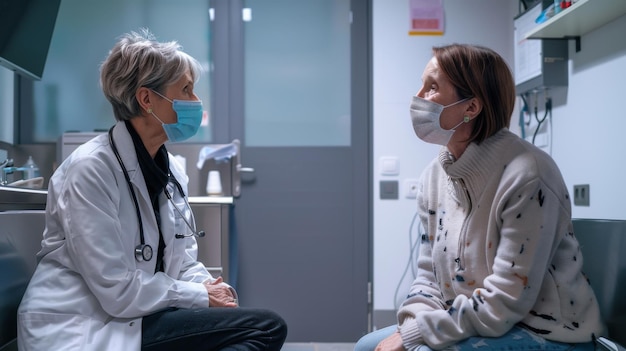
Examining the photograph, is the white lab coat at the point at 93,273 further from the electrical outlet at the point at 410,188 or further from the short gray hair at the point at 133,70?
the electrical outlet at the point at 410,188

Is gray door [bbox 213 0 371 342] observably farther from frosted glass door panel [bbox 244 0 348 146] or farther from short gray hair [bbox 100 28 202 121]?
short gray hair [bbox 100 28 202 121]

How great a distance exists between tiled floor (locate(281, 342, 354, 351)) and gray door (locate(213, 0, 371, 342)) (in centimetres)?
5

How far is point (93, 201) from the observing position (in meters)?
1.43

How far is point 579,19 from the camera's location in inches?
90.2

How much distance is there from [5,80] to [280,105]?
152 cm

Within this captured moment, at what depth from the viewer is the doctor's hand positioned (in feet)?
5.19

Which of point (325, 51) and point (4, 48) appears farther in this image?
point (325, 51)

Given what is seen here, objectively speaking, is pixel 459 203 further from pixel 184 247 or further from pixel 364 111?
pixel 364 111

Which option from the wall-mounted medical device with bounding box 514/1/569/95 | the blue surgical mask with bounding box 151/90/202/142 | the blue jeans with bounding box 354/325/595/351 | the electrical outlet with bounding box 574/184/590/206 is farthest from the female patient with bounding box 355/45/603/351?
the wall-mounted medical device with bounding box 514/1/569/95

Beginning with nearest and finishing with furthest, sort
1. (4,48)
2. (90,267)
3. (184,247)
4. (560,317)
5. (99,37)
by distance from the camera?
1. (560,317)
2. (90,267)
3. (184,247)
4. (4,48)
5. (99,37)

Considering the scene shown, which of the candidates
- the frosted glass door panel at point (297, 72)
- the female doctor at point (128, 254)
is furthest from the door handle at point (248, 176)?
the female doctor at point (128, 254)

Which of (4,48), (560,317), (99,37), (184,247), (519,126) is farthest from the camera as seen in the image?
(99,37)

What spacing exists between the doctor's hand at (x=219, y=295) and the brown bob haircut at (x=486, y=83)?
757 millimetres

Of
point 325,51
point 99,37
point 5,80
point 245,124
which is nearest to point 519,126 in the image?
point 325,51
